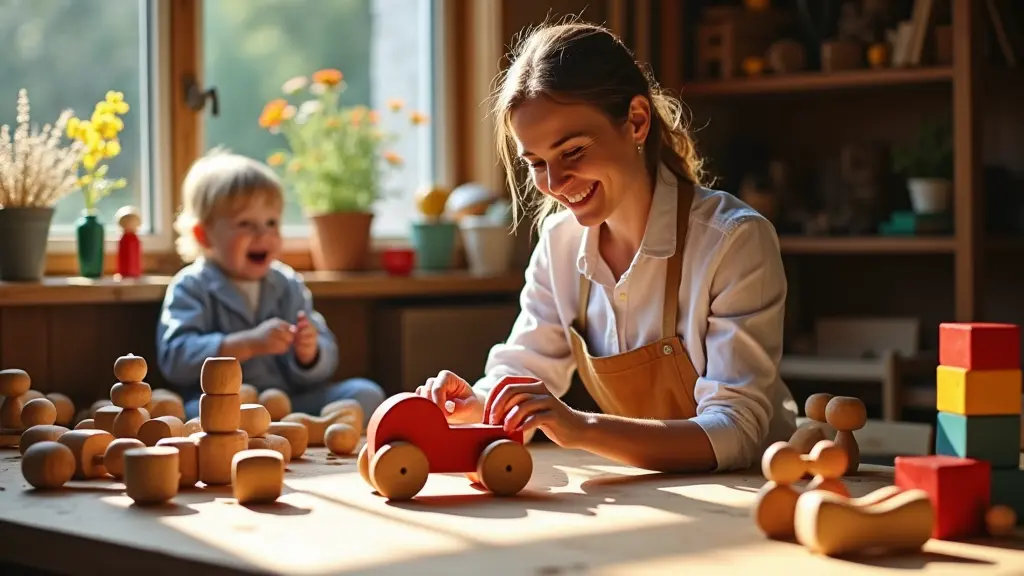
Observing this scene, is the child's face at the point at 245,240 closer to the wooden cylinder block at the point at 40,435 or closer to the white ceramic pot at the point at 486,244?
the white ceramic pot at the point at 486,244

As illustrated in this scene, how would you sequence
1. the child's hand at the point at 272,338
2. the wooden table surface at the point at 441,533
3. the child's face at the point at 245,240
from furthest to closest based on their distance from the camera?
the child's face at the point at 245,240 < the child's hand at the point at 272,338 < the wooden table surface at the point at 441,533

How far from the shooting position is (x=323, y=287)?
8.87 feet

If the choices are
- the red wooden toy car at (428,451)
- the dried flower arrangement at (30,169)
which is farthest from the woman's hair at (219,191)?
the red wooden toy car at (428,451)

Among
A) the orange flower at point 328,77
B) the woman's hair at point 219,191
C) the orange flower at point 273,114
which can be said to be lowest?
the woman's hair at point 219,191

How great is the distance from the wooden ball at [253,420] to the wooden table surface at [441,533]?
111 millimetres

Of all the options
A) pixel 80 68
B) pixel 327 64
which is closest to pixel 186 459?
pixel 80 68

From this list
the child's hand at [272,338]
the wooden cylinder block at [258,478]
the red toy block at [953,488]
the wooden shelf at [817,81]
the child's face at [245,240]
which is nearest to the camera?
the red toy block at [953,488]

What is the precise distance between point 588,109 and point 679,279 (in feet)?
0.89

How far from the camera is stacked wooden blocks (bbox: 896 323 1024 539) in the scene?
1.26m

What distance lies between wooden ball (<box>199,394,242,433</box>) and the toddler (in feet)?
2.65

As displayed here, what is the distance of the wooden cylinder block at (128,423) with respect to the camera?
1624 mm

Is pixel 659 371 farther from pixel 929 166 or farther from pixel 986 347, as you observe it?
pixel 929 166

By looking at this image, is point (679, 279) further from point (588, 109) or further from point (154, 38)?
point (154, 38)

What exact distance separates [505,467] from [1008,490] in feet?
1.75
